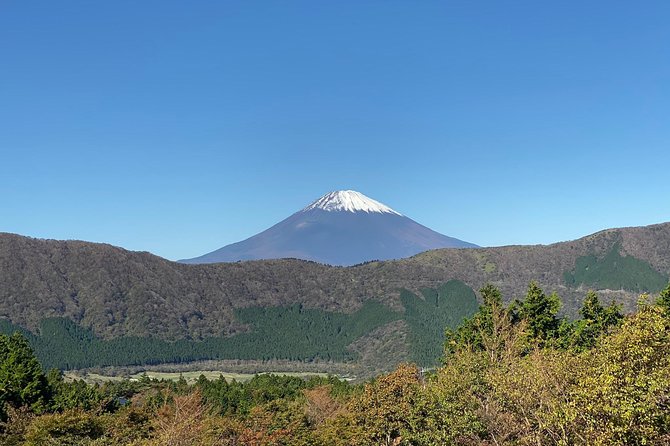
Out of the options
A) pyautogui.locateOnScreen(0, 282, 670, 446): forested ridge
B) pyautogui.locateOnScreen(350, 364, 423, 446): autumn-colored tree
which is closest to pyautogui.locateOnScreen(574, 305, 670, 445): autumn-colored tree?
pyautogui.locateOnScreen(0, 282, 670, 446): forested ridge

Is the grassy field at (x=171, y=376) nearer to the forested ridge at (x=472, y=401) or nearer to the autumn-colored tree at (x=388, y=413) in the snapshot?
the forested ridge at (x=472, y=401)

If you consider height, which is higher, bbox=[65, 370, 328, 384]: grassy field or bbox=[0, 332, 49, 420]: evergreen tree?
bbox=[0, 332, 49, 420]: evergreen tree

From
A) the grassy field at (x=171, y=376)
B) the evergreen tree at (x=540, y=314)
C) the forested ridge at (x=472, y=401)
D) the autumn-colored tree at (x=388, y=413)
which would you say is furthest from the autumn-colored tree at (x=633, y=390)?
the grassy field at (x=171, y=376)

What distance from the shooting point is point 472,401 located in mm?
30734

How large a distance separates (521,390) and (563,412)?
15.7ft

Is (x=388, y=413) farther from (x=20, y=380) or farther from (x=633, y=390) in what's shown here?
(x=20, y=380)

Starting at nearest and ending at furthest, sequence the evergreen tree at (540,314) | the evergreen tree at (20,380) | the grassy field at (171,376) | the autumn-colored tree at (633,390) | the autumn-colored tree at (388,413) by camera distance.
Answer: the autumn-colored tree at (633,390) → the autumn-colored tree at (388,413) → the evergreen tree at (20,380) → the evergreen tree at (540,314) → the grassy field at (171,376)

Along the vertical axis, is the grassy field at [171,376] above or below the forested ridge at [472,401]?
below

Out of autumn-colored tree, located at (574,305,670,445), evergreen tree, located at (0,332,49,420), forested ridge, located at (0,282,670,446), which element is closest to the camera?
autumn-colored tree, located at (574,305,670,445)

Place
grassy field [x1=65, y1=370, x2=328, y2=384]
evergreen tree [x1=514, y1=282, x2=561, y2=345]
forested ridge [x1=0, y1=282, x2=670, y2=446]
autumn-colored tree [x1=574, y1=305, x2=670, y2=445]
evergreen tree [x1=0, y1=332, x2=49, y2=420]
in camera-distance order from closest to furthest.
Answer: autumn-colored tree [x1=574, y1=305, x2=670, y2=445]
forested ridge [x1=0, y1=282, x2=670, y2=446]
evergreen tree [x1=0, y1=332, x2=49, y2=420]
evergreen tree [x1=514, y1=282, x2=561, y2=345]
grassy field [x1=65, y1=370, x2=328, y2=384]

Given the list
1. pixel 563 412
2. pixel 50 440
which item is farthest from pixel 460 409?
pixel 50 440

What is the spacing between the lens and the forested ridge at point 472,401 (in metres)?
17.7

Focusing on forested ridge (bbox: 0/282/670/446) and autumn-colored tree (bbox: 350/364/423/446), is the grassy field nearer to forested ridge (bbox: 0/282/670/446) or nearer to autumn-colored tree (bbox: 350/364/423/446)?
forested ridge (bbox: 0/282/670/446)

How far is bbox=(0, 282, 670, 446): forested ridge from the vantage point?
58.1 ft
